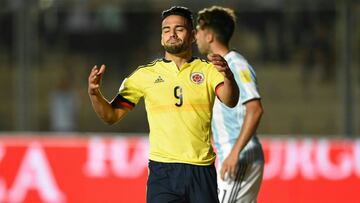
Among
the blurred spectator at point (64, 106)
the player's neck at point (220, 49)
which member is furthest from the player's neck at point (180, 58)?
the blurred spectator at point (64, 106)

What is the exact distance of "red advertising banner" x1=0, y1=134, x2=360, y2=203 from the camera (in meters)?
10.5

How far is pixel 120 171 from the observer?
10.8 m

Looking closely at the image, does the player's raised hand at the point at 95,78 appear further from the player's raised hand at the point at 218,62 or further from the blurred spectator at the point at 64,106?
the blurred spectator at the point at 64,106

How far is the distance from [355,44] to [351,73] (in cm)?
38

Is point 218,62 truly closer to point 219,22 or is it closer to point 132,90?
point 132,90

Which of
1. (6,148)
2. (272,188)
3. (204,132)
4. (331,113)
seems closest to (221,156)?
(204,132)

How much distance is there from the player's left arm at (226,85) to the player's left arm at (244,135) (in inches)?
25.3

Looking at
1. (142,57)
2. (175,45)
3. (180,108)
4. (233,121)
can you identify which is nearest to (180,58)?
(175,45)

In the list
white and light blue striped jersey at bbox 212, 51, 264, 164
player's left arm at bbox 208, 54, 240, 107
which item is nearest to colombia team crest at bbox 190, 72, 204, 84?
player's left arm at bbox 208, 54, 240, 107

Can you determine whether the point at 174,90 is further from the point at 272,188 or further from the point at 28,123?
the point at 28,123

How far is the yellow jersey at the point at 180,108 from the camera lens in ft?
18.1

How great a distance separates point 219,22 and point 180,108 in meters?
1.18

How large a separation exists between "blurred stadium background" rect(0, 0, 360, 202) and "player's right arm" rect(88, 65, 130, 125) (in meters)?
8.01

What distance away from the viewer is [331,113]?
13625mm
